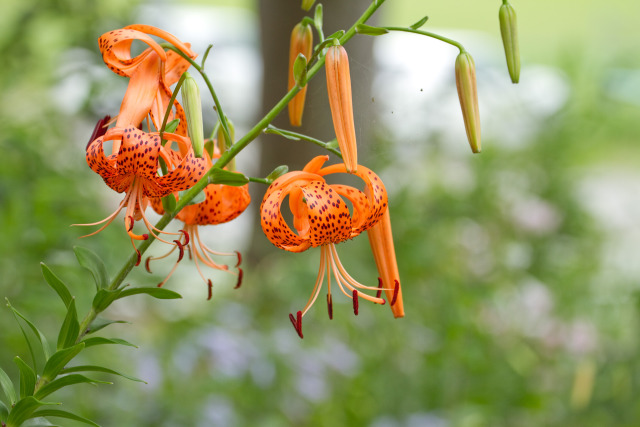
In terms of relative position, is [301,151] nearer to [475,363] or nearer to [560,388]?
[475,363]

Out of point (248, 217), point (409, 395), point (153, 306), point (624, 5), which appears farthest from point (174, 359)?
point (624, 5)

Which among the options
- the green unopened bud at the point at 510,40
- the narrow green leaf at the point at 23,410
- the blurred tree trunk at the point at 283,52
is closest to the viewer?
the narrow green leaf at the point at 23,410

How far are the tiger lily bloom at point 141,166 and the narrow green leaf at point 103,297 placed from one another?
2.1 inches

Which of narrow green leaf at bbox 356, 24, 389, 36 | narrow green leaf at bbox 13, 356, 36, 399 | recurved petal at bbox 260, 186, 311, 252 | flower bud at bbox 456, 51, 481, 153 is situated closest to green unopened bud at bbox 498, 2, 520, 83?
flower bud at bbox 456, 51, 481, 153

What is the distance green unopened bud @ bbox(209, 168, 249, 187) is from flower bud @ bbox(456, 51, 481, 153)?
0.72 ft

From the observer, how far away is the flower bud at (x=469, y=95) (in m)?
0.70

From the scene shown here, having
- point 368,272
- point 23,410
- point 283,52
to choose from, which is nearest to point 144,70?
point 23,410

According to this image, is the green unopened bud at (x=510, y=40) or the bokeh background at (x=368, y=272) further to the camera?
the bokeh background at (x=368, y=272)

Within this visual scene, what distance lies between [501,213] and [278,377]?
3.58ft

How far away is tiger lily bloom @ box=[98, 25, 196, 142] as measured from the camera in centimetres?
70

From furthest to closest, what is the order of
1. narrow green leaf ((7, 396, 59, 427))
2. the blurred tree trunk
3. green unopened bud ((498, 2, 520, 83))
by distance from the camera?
the blurred tree trunk < green unopened bud ((498, 2, 520, 83)) < narrow green leaf ((7, 396, 59, 427))

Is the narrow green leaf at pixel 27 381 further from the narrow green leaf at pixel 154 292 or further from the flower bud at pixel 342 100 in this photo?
the flower bud at pixel 342 100

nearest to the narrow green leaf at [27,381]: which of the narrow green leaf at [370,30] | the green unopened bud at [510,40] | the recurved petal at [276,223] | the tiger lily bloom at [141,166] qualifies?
the tiger lily bloom at [141,166]

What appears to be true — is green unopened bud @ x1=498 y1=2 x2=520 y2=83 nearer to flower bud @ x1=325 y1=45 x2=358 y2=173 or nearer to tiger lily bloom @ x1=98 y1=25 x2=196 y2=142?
flower bud @ x1=325 y1=45 x2=358 y2=173
